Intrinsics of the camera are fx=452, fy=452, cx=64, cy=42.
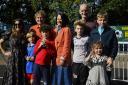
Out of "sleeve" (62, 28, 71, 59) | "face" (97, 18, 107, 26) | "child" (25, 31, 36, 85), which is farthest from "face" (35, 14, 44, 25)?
"face" (97, 18, 107, 26)

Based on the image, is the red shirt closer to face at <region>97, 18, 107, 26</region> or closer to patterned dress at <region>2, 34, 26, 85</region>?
patterned dress at <region>2, 34, 26, 85</region>

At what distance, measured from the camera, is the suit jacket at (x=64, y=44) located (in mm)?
8016

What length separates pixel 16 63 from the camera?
8.66 m

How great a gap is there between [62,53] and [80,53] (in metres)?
0.33

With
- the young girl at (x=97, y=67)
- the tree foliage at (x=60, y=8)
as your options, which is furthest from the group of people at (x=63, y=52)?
the tree foliage at (x=60, y=8)

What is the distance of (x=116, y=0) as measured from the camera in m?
25.4

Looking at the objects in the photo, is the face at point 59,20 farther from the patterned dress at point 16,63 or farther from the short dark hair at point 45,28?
the patterned dress at point 16,63

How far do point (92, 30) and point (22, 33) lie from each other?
1.43 metres

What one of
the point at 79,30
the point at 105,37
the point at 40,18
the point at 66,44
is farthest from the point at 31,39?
the point at 105,37

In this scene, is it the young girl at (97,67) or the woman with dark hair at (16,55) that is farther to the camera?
the woman with dark hair at (16,55)

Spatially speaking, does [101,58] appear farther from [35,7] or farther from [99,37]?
[35,7]

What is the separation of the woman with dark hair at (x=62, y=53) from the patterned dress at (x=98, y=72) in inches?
18.5

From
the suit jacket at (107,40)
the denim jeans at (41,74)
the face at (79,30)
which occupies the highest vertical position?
the face at (79,30)

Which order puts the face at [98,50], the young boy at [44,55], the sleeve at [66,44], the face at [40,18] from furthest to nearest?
the face at [40,18]
the young boy at [44,55]
the sleeve at [66,44]
the face at [98,50]
